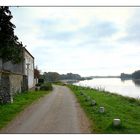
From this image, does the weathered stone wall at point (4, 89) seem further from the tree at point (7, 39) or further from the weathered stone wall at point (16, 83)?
the weathered stone wall at point (16, 83)

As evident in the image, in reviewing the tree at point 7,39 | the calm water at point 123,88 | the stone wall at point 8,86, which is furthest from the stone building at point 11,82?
the calm water at point 123,88

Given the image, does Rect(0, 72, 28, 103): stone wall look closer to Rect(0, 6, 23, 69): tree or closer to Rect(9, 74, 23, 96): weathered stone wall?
Rect(9, 74, 23, 96): weathered stone wall

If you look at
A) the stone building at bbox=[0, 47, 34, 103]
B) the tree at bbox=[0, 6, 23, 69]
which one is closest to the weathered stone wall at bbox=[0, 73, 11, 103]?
the stone building at bbox=[0, 47, 34, 103]

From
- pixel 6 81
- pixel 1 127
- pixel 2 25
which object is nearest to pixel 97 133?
pixel 1 127

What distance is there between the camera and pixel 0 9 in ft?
79.8

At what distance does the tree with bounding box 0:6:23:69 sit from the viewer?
24.7m

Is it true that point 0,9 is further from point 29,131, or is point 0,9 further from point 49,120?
point 29,131

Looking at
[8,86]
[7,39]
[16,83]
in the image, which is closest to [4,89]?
[8,86]

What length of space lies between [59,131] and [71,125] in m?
1.74

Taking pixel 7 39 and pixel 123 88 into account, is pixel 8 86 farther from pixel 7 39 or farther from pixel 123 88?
pixel 123 88

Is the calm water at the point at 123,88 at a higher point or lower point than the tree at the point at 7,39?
lower

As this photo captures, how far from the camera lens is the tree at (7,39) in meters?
24.7

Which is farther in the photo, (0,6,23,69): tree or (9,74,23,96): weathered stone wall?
(9,74,23,96): weathered stone wall

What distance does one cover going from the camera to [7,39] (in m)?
25.5
